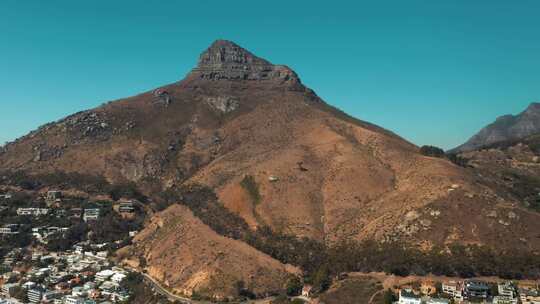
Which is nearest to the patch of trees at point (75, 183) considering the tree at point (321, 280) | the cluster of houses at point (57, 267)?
the cluster of houses at point (57, 267)

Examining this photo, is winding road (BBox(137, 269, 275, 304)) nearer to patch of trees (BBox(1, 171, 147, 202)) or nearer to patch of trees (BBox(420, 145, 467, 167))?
patch of trees (BBox(1, 171, 147, 202))

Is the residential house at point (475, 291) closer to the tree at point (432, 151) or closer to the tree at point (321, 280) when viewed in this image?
the tree at point (321, 280)

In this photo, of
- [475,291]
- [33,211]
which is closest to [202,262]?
[475,291]

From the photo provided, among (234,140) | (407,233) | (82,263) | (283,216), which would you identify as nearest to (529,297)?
(407,233)

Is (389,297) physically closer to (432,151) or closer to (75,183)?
(432,151)

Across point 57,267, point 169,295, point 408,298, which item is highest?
point 408,298

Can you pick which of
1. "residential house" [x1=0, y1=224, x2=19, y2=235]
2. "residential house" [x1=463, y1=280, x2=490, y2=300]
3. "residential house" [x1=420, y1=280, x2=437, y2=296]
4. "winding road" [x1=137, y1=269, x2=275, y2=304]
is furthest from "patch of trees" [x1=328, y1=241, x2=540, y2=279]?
"residential house" [x1=0, y1=224, x2=19, y2=235]
